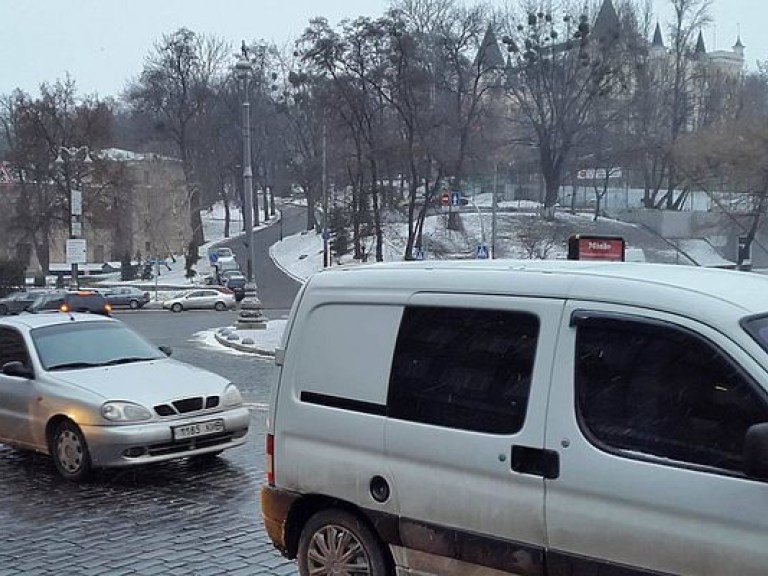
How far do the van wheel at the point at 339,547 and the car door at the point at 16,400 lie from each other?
5062 mm

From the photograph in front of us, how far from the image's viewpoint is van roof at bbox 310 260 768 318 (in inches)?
156

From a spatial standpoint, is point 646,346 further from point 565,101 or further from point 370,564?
point 565,101

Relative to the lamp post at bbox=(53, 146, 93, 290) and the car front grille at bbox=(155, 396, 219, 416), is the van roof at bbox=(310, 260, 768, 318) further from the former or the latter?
the lamp post at bbox=(53, 146, 93, 290)

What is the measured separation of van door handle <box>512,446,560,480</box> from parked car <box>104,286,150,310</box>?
51201mm

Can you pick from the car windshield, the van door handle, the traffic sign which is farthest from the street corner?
the van door handle

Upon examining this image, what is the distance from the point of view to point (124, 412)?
28.8ft

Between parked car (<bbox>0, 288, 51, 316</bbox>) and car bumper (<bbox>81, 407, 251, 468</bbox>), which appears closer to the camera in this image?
car bumper (<bbox>81, 407, 251, 468</bbox>)

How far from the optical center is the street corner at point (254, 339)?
24438mm

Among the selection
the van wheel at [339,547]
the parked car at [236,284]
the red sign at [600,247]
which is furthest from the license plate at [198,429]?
the parked car at [236,284]

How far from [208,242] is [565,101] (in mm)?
35761

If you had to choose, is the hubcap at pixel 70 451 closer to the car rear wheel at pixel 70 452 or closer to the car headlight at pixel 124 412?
the car rear wheel at pixel 70 452

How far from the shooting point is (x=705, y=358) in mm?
3816

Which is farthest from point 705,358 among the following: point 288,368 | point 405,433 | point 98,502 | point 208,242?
point 208,242

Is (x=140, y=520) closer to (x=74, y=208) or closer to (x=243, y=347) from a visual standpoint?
(x=243, y=347)
